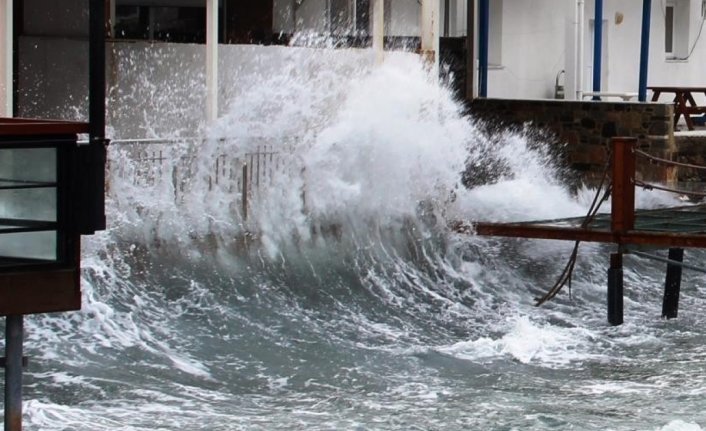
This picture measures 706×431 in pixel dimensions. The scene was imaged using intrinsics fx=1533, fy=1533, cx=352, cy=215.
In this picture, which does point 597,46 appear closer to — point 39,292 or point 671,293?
point 671,293

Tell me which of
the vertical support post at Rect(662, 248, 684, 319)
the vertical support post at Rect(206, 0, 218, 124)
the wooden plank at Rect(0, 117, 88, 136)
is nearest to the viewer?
the wooden plank at Rect(0, 117, 88, 136)

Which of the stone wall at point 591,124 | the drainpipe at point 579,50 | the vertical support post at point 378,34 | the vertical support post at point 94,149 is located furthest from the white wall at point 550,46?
the vertical support post at point 94,149

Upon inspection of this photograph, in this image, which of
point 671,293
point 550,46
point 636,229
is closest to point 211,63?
point 636,229

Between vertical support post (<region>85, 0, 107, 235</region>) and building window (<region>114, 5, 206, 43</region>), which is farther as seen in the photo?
building window (<region>114, 5, 206, 43</region>)

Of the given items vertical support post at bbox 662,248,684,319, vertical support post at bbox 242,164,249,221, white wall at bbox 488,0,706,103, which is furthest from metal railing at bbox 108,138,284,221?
white wall at bbox 488,0,706,103

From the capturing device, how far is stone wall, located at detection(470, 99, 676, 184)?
21.1m

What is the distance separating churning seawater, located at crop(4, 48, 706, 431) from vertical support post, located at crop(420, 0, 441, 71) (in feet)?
0.82

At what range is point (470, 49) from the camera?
22594mm

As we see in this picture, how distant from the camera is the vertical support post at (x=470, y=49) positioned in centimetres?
2242

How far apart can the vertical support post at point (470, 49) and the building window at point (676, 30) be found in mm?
5397

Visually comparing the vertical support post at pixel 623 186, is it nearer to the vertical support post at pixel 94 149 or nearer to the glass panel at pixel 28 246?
the vertical support post at pixel 94 149

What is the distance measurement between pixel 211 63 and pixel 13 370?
7544 mm

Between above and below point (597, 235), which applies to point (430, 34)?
above

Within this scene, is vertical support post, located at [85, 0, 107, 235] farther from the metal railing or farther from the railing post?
the railing post
